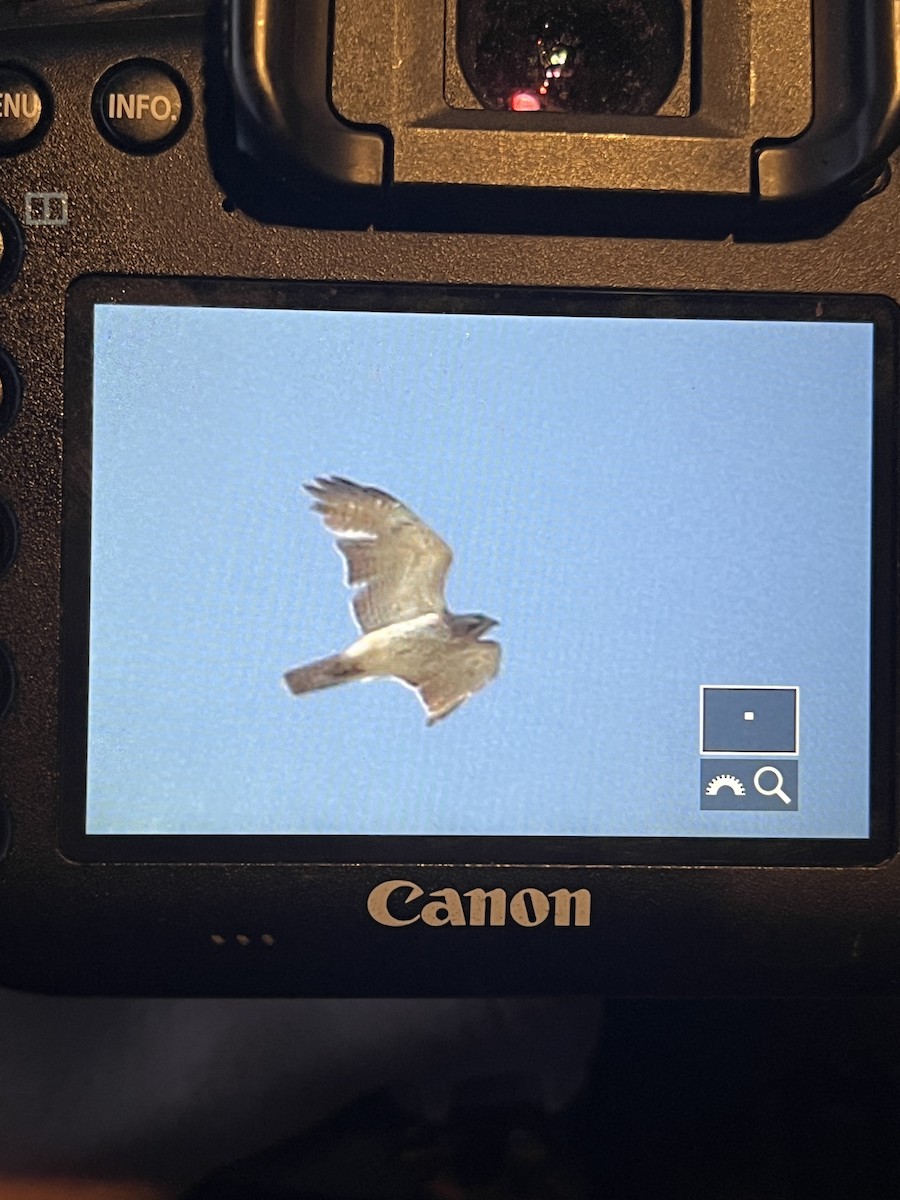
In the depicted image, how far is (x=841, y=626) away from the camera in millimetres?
360

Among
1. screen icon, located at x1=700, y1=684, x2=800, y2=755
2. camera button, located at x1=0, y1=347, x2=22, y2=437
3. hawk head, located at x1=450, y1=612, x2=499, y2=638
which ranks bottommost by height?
screen icon, located at x1=700, y1=684, x2=800, y2=755

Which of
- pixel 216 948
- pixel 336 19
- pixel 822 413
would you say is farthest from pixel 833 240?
pixel 216 948

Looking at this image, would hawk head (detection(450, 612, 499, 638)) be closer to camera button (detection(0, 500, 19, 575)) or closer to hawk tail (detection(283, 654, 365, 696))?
hawk tail (detection(283, 654, 365, 696))

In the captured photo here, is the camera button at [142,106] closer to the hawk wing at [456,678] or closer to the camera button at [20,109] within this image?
the camera button at [20,109]

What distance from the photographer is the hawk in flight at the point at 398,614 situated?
35 cm

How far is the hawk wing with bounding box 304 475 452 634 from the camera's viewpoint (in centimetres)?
35

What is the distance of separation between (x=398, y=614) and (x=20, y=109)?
7.3 inches

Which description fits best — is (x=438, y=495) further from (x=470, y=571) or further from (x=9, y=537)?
(x=9, y=537)

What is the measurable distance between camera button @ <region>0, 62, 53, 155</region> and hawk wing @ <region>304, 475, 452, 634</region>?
5.3 inches

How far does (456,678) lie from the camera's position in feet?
1.16

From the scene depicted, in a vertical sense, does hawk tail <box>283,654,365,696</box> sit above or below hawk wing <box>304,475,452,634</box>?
below

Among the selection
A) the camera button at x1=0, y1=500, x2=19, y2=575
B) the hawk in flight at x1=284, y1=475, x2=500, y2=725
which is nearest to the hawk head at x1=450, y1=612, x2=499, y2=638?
the hawk in flight at x1=284, y1=475, x2=500, y2=725

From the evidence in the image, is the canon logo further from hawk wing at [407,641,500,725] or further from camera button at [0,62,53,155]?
→ camera button at [0,62,53,155]

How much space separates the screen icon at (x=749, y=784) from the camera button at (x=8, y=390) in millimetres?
231
